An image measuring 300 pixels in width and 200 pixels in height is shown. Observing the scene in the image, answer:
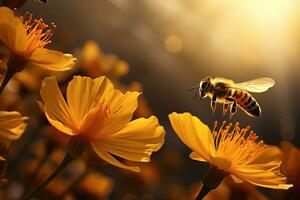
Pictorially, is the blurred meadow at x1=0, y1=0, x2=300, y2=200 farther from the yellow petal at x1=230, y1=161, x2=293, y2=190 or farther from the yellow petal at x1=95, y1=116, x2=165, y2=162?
the yellow petal at x1=95, y1=116, x2=165, y2=162

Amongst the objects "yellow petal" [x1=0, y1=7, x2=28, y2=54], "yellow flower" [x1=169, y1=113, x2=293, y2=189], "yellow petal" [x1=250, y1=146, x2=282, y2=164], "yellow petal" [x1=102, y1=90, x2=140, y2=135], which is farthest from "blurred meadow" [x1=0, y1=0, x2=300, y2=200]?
"yellow petal" [x1=0, y1=7, x2=28, y2=54]

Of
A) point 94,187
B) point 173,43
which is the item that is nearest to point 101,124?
point 94,187

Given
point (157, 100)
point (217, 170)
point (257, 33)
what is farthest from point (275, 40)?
point (217, 170)

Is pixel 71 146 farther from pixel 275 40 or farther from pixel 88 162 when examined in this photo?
pixel 275 40

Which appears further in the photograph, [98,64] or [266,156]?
[98,64]

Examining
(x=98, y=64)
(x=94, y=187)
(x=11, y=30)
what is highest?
(x=11, y=30)

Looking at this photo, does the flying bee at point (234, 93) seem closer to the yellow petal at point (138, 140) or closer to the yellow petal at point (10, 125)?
the yellow petal at point (138, 140)

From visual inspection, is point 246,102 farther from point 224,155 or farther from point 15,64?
point 15,64
